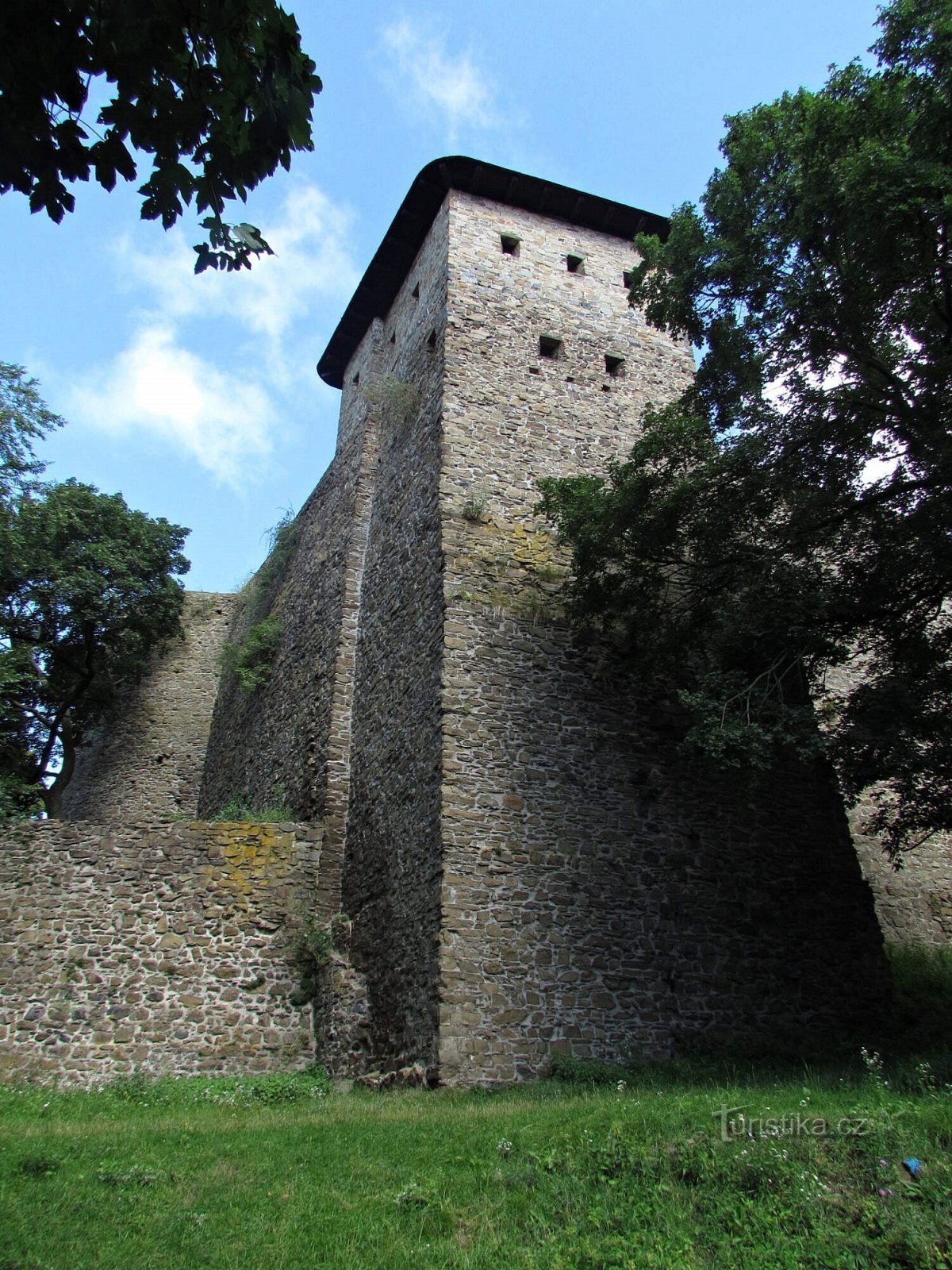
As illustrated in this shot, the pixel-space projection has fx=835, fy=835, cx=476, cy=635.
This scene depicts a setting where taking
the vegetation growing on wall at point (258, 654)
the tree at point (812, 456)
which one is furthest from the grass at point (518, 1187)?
the vegetation growing on wall at point (258, 654)

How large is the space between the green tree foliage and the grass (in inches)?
482

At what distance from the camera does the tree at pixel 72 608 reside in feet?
56.0

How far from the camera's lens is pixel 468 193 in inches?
597

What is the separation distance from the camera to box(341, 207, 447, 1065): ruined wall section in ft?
27.7

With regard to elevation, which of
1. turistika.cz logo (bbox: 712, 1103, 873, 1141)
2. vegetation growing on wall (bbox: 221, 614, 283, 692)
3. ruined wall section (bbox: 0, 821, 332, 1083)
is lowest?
turistika.cz logo (bbox: 712, 1103, 873, 1141)

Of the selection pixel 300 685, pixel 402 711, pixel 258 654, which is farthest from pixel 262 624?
pixel 402 711

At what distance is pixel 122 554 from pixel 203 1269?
1642 cm

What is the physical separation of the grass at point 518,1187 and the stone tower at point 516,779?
1.63 metres

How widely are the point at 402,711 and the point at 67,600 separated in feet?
35.6

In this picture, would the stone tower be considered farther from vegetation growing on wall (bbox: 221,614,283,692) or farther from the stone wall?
the stone wall

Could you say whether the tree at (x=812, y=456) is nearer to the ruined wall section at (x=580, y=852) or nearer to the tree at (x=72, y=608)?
the ruined wall section at (x=580, y=852)

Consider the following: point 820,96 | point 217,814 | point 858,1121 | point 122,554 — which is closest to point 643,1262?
point 858,1121

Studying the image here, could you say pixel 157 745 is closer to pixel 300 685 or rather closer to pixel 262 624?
pixel 262 624

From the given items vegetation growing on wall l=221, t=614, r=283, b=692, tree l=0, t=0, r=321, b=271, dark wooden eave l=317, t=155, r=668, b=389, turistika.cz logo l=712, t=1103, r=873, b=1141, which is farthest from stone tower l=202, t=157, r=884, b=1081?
tree l=0, t=0, r=321, b=271
